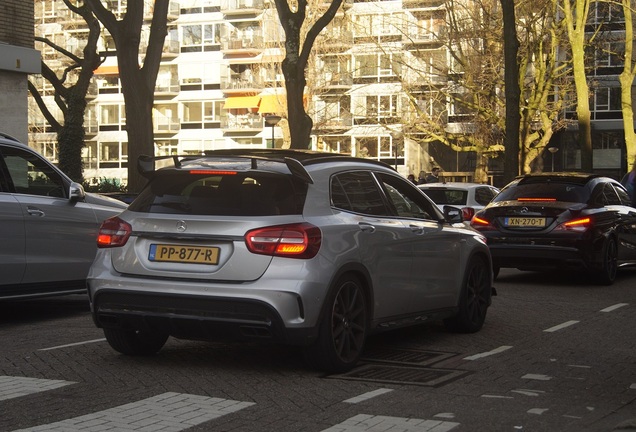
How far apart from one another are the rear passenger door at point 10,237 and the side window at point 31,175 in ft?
0.37

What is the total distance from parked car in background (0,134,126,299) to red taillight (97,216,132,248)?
2837 millimetres

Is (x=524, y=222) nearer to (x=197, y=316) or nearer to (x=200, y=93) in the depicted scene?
(x=197, y=316)

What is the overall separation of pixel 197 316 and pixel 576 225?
9.31 meters

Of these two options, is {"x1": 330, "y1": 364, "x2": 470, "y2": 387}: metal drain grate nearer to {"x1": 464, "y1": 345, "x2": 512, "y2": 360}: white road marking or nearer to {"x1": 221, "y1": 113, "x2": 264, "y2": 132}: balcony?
{"x1": 464, "y1": 345, "x2": 512, "y2": 360}: white road marking

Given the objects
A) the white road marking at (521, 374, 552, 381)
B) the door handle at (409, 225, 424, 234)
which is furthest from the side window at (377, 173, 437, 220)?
the white road marking at (521, 374, 552, 381)

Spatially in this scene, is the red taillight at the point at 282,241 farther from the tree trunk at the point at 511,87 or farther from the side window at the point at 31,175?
the tree trunk at the point at 511,87

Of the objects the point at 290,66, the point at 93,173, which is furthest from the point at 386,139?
the point at 290,66

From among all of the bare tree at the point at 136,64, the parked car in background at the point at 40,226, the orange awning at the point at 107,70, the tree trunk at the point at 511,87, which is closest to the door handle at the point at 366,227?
the parked car in background at the point at 40,226

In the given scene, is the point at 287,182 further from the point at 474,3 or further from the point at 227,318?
the point at 474,3

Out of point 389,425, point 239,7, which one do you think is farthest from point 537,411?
point 239,7

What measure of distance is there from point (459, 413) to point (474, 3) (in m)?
41.8

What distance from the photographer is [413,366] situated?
8.82m

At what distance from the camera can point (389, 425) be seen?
6516mm

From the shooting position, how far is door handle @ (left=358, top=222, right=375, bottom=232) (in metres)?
8.81
